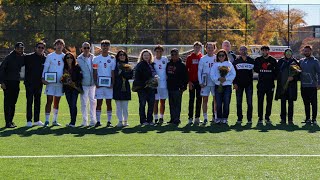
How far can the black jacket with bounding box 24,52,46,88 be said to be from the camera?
1583 centimetres

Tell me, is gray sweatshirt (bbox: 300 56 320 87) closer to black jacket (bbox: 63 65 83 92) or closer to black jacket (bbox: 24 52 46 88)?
black jacket (bbox: 63 65 83 92)

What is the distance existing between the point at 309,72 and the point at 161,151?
6033 millimetres

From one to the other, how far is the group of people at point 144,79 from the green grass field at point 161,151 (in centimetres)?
53

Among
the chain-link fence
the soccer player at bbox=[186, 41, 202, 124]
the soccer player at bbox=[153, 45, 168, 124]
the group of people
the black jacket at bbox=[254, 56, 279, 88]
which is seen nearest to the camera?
the group of people

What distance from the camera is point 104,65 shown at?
52.1ft

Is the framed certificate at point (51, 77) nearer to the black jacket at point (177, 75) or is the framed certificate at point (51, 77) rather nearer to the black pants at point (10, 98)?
the black pants at point (10, 98)

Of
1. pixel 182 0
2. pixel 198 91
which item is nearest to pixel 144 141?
pixel 198 91

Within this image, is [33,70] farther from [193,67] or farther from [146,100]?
[193,67]

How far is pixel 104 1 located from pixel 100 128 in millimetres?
34216

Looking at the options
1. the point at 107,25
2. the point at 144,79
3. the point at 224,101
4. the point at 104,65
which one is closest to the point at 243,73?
the point at 224,101

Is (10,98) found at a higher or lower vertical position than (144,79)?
lower

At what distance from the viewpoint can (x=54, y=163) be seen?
34.5ft

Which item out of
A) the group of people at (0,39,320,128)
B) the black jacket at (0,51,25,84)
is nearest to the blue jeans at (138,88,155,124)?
the group of people at (0,39,320,128)

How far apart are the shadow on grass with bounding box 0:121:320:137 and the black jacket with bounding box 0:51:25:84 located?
1186 mm
